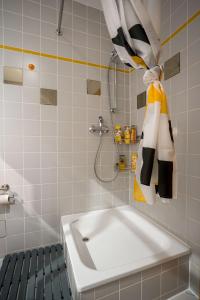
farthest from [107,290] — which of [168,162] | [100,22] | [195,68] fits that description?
[100,22]

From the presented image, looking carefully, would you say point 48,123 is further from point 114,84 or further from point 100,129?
point 114,84

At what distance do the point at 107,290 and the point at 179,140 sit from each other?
1.10 meters

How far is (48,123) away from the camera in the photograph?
148cm

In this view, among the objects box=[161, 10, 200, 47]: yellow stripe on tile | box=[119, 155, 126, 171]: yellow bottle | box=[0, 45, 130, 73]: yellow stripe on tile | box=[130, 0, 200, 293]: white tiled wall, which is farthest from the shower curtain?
box=[119, 155, 126, 171]: yellow bottle

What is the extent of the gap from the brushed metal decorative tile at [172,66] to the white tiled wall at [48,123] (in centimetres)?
65

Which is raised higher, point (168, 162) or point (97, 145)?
point (97, 145)

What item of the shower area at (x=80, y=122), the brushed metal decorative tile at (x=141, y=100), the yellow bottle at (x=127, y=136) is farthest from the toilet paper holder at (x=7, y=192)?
the brushed metal decorative tile at (x=141, y=100)

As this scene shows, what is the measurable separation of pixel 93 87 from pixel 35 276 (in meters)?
1.78

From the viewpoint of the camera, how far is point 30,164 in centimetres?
144

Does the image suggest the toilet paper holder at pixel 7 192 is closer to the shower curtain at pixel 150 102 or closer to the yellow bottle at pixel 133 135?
the shower curtain at pixel 150 102

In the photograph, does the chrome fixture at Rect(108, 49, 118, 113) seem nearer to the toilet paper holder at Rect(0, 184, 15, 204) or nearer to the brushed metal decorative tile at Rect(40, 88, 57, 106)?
the brushed metal decorative tile at Rect(40, 88, 57, 106)

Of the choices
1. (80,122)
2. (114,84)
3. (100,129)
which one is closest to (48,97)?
(80,122)

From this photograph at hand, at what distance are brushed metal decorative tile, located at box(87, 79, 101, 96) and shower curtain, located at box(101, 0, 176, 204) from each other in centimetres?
79

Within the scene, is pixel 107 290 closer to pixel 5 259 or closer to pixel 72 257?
pixel 72 257
